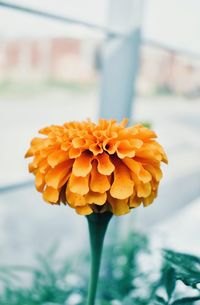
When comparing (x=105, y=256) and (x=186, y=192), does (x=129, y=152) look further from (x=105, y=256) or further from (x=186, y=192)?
(x=186, y=192)

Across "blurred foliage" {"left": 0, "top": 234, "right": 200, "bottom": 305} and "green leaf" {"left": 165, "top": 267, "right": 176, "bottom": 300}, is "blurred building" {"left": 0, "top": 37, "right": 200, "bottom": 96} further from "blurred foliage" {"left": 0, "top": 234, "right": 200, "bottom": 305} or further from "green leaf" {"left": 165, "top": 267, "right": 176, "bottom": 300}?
"green leaf" {"left": 165, "top": 267, "right": 176, "bottom": 300}

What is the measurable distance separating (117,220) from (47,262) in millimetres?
412

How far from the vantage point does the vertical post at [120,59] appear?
1.10m

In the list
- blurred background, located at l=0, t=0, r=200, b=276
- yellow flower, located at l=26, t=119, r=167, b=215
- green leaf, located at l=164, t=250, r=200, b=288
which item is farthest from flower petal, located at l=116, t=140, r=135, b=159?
blurred background, located at l=0, t=0, r=200, b=276

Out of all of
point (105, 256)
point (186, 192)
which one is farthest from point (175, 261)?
point (186, 192)

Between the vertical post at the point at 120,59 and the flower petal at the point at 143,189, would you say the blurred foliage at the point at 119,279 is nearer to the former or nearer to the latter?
the flower petal at the point at 143,189

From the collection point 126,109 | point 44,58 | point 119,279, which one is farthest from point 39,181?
point 44,58

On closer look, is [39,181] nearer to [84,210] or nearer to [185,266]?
[84,210]

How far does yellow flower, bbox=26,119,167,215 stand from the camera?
0.32 meters

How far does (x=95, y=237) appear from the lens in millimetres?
375

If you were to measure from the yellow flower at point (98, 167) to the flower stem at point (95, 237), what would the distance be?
0.08 ft

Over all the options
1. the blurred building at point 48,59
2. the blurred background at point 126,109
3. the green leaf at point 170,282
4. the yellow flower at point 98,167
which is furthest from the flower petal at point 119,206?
the blurred building at point 48,59

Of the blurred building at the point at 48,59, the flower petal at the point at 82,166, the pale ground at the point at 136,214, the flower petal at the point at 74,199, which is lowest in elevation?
the pale ground at the point at 136,214

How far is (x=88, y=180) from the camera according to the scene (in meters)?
0.32
